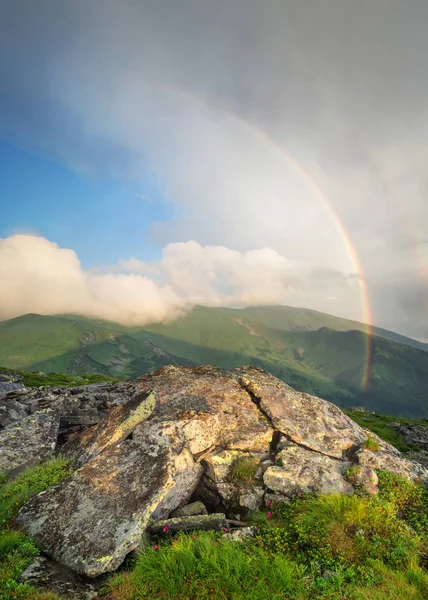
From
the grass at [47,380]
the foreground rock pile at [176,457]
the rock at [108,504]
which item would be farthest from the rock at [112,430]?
the grass at [47,380]

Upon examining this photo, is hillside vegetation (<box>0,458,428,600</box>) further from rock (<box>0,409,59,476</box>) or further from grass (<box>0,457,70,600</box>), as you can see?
rock (<box>0,409,59,476</box>)

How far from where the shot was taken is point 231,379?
1933 centimetres

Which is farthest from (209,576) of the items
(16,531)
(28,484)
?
(28,484)

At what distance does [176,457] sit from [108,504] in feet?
9.48

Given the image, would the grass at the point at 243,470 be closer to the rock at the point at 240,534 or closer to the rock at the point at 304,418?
the rock at the point at 304,418

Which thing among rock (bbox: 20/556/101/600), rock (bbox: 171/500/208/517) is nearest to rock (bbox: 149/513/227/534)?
rock (bbox: 171/500/208/517)

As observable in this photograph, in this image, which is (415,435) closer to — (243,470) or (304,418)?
(304,418)

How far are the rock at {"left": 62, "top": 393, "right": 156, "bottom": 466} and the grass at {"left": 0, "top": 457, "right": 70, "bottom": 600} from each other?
863 millimetres

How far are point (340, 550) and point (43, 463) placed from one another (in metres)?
12.8

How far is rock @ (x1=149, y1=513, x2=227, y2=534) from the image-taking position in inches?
389

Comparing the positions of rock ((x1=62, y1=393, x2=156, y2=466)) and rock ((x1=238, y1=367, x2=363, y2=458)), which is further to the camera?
rock ((x1=238, y1=367, x2=363, y2=458))

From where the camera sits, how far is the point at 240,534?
373 inches

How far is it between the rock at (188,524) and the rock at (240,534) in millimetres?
539

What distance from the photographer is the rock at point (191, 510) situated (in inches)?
438
